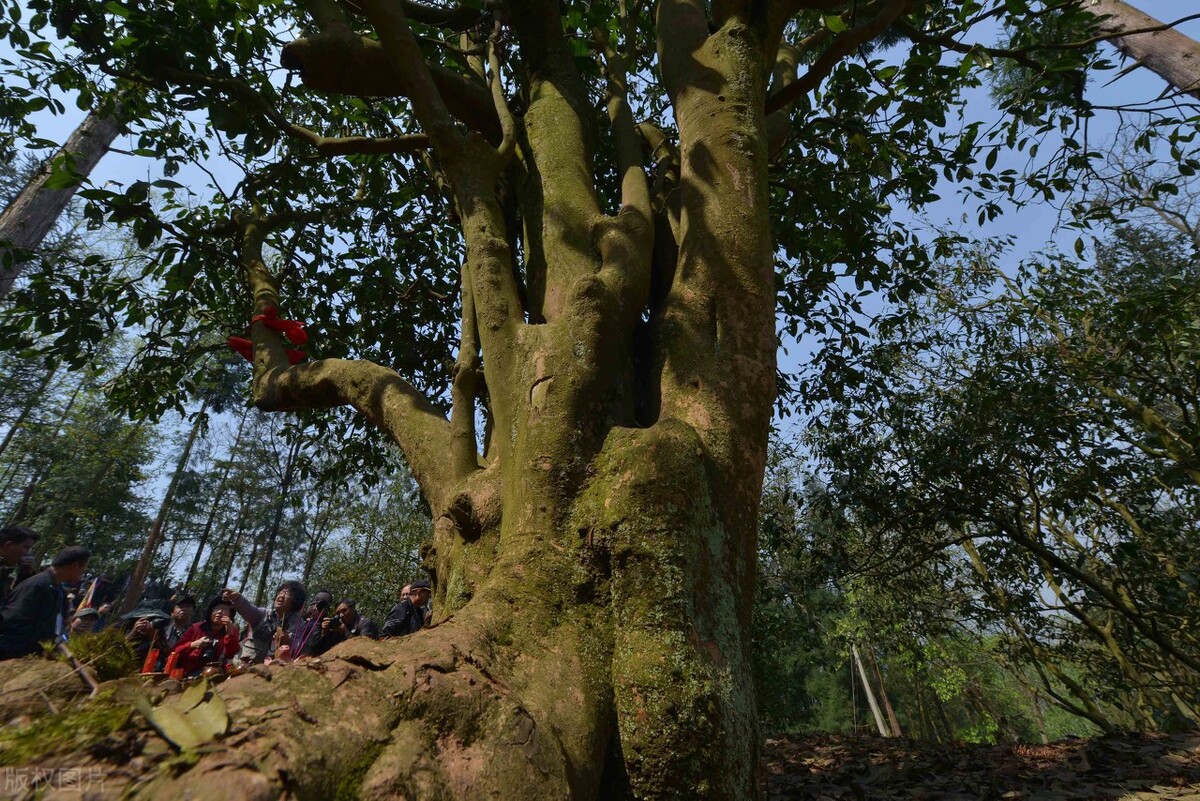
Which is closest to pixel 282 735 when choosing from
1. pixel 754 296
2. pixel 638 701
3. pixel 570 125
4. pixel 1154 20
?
pixel 638 701

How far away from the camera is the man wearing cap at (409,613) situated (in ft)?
18.9

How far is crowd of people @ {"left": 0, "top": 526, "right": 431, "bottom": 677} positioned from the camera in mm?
4410

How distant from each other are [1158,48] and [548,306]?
5931mm

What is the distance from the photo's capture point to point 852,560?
7586mm

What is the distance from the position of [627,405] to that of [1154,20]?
5.89 metres

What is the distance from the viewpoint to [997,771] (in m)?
4.37

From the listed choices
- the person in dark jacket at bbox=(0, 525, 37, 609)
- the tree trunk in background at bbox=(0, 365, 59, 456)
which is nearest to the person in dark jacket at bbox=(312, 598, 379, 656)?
the person in dark jacket at bbox=(0, 525, 37, 609)

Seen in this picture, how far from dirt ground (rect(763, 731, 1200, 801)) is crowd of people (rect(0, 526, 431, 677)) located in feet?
10.3

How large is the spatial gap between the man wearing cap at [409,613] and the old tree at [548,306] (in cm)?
232

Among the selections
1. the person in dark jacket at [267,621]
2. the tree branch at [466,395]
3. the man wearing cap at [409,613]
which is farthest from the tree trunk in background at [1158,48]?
the person in dark jacket at [267,621]

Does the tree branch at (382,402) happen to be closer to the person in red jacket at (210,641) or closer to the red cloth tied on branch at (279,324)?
the red cloth tied on branch at (279,324)

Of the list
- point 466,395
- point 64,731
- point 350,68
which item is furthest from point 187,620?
point 64,731
